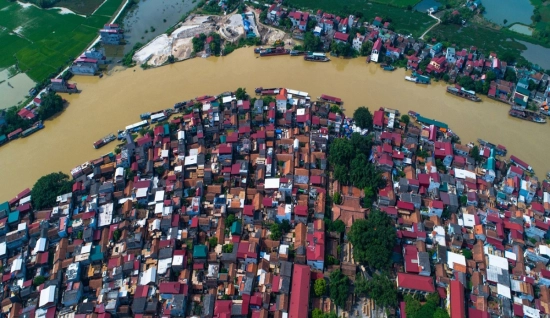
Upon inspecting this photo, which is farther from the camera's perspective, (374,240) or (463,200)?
(463,200)

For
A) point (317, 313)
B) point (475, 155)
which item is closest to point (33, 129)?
point (317, 313)

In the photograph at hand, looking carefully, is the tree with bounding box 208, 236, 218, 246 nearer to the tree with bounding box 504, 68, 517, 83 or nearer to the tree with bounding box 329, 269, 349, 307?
the tree with bounding box 329, 269, 349, 307

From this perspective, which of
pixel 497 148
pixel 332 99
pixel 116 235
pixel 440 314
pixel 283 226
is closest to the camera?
pixel 440 314

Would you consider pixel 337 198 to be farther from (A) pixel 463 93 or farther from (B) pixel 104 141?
(B) pixel 104 141

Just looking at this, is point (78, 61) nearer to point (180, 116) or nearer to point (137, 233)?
point (180, 116)

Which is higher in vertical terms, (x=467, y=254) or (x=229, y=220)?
(x=467, y=254)

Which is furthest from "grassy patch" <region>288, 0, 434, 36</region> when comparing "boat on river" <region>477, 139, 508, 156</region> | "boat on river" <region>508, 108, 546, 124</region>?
"boat on river" <region>477, 139, 508, 156</region>

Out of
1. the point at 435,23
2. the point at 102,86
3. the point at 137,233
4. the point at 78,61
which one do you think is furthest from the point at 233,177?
the point at 435,23
